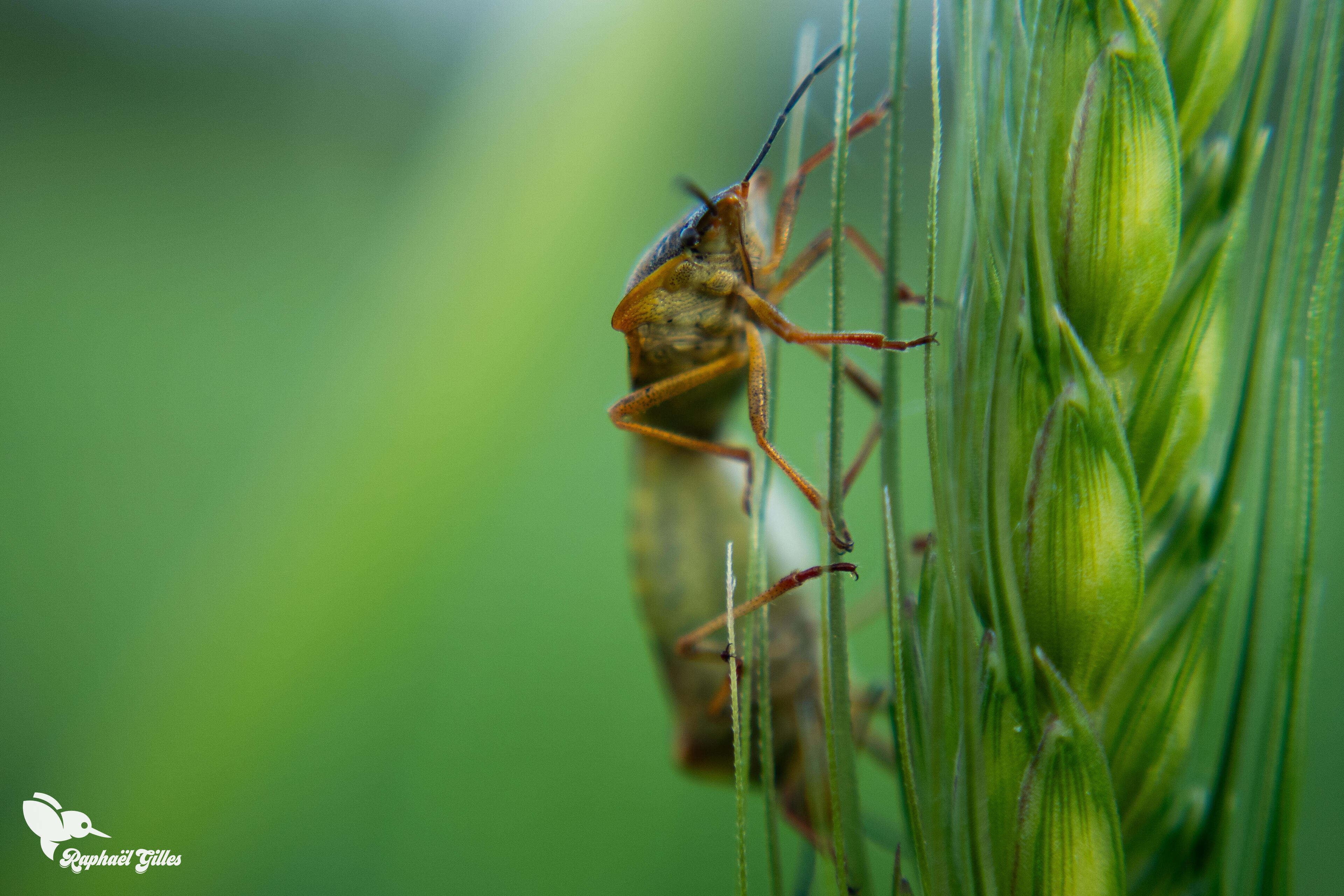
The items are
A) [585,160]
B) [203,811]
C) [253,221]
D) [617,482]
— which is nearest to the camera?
[203,811]

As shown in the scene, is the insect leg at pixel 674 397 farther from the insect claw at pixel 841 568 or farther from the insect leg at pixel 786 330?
the insect claw at pixel 841 568

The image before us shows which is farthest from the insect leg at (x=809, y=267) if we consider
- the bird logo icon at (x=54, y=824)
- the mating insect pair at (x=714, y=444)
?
the bird logo icon at (x=54, y=824)

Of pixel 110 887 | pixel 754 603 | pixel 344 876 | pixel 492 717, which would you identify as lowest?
pixel 344 876

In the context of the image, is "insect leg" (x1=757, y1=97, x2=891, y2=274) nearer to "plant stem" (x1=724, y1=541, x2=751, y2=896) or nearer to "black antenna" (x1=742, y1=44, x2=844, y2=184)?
"black antenna" (x1=742, y1=44, x2=844, y2=184)

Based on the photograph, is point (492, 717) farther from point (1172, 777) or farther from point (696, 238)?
point (1172, 777)

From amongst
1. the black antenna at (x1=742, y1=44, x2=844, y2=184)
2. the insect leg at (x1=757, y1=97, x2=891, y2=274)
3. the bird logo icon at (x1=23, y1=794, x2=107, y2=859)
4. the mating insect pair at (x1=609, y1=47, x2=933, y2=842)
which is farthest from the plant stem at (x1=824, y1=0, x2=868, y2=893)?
the bird logo icon at (x1=23, y1=794, x2=107, y2=859)

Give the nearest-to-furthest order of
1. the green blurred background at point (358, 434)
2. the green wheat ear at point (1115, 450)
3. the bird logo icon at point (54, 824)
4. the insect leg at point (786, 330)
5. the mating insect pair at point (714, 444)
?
the green wheat ear at point (1115, 450) → the insect leg at point (786, 330) → the mating insect pair at point (714, 444) → the bird logo icon at point (54, 824) → the green blurred background at point (358, 434)

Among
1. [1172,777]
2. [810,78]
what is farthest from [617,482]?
[1172,777]
